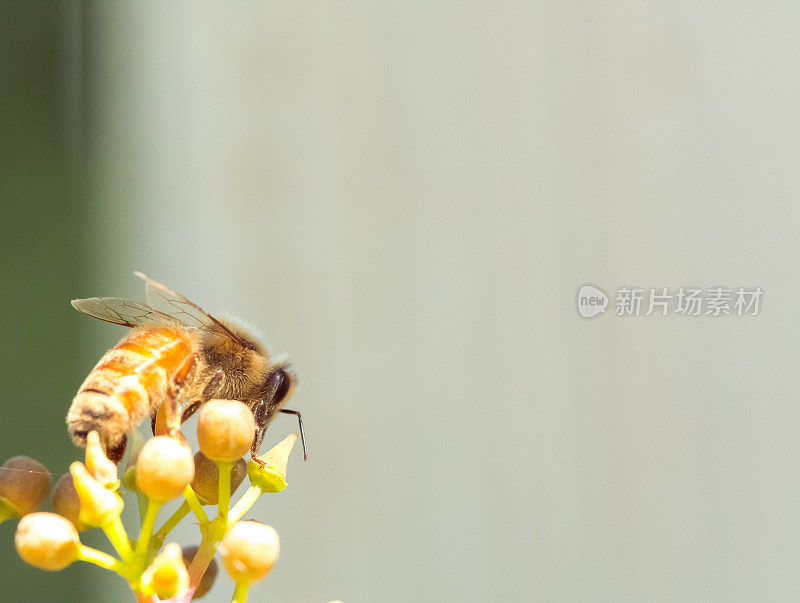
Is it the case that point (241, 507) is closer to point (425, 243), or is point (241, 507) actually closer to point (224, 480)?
point (224, 480)

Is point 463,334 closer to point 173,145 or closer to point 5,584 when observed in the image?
point 173,145

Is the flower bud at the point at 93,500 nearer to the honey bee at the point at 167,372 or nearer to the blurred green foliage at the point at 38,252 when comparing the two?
the honey bee at the point at 167,372

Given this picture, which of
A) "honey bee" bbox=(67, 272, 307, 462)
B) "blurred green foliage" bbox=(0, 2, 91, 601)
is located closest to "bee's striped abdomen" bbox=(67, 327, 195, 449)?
"honey bee" bbox=(67, 272, 307, 462)

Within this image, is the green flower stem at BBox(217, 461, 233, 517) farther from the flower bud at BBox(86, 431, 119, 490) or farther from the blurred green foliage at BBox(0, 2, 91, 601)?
the blurred green foliage at BBox(0, 2, 91, 601)

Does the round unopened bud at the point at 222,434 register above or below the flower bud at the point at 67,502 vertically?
above

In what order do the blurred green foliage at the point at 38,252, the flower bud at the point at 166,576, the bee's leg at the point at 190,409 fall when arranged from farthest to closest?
the blurred green foliage at the point at 38,252, the bee's leg at the point at 190,409, the flower bud at the point at 166,576

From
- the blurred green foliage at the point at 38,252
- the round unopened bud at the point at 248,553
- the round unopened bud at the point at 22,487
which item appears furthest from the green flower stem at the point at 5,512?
the blurred green foliage at the point at 38,252
